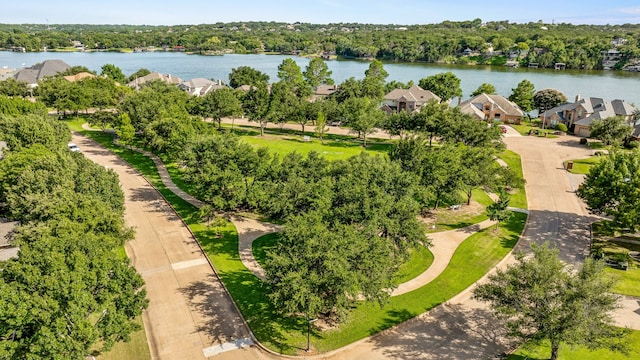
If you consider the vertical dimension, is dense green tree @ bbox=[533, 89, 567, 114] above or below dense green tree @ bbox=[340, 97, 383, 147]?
above

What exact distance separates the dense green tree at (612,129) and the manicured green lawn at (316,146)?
38.5 m

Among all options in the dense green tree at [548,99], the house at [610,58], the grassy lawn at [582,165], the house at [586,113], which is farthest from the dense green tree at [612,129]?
the house at [610,58]

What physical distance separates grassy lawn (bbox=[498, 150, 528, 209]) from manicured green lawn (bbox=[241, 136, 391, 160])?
1994 centimetres

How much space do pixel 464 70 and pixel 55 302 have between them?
190m

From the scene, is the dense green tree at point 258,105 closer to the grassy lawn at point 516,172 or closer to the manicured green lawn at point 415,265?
the grassy lawn at point 516,172

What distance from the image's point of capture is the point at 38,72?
125250 mm

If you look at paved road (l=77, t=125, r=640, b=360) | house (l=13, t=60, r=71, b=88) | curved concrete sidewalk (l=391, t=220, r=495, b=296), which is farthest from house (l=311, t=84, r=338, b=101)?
paved road (l=77, t=125, r=640, b=360)

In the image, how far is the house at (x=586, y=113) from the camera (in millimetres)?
83125

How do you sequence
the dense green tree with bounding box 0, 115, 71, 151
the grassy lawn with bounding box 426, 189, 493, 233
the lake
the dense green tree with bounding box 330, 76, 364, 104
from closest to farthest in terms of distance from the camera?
the grassy lawn with bounding box 426, 189, 493, 233, the dense green tree with bounding box 0, 115, 71, 151, the dense green tree with bounding box 330, 76, 364, 104, the lake

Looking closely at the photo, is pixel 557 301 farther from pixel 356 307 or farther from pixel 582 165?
pixel 582 165

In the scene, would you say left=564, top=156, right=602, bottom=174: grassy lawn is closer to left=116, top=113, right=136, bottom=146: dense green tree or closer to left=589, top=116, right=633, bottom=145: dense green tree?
left=589, top=116, right=633, bottom=145: dense green tree

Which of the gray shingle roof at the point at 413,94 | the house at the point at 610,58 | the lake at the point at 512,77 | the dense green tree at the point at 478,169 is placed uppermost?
the house at the point at 610,58

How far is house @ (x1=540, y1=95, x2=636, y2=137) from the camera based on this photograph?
8312 cm

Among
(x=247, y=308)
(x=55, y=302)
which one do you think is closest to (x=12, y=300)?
(x=55, y=302)
